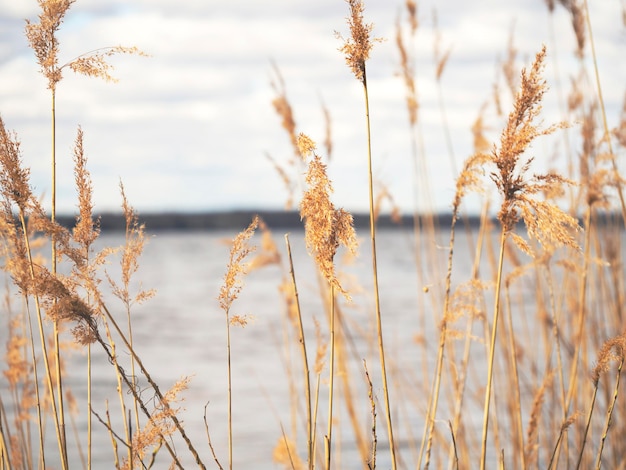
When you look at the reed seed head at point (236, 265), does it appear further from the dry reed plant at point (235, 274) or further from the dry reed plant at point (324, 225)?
the dry reed plant at point (324, 225)

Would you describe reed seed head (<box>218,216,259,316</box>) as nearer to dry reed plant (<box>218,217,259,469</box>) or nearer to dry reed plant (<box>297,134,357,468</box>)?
dry reed plant (<box>218,217,259,469</box>)

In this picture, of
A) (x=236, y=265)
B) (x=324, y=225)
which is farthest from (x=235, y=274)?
(x=324, y=225)

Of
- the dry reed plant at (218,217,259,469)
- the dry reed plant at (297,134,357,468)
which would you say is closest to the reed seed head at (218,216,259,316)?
the dry reed plant at (218,217,259,469)

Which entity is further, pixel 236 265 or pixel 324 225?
pixel 236 265

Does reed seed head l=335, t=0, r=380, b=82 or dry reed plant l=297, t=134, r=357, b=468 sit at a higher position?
reed seed head l=335, t=0, r=380, b=82

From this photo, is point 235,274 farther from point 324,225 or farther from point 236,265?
point 324,225

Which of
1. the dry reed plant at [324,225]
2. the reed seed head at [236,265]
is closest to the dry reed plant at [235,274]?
the reed seed head at [236,265]

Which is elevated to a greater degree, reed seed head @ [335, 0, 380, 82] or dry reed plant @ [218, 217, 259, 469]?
reed seed head @ [335, 0, 380, 82]

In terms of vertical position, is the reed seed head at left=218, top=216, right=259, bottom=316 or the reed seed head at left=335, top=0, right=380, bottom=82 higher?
the reed seed head at left=335, top=0, right=380, bottom=82

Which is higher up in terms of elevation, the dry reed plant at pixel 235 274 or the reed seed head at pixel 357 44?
the reed seed head at pixel 357 44

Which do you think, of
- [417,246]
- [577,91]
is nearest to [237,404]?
[417,246]

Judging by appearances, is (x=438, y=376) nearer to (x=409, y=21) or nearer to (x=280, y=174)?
(x=280, y=174)

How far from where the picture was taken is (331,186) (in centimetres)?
138

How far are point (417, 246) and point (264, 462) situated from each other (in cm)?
296
